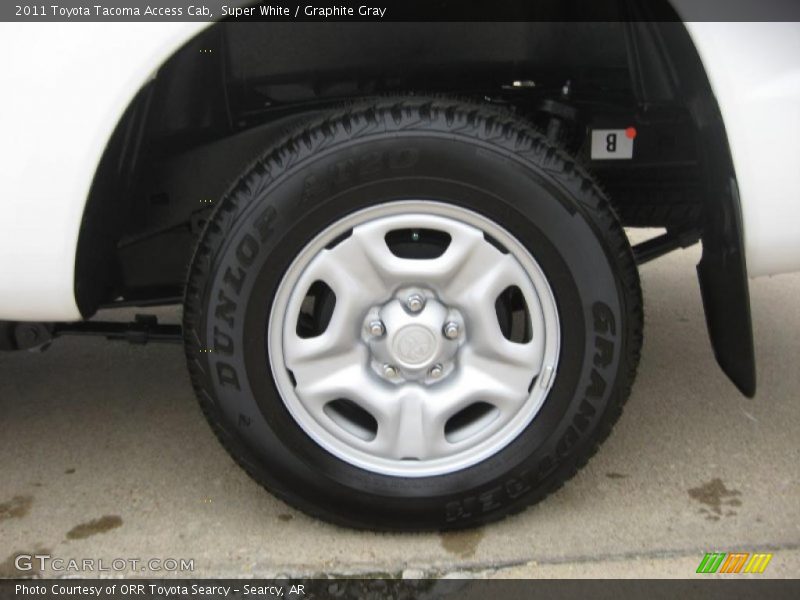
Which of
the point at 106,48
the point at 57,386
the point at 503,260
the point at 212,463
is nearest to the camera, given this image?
the point at 106,48

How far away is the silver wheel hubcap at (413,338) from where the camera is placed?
1.98 metres

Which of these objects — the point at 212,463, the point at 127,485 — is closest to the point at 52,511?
the point at 127,485

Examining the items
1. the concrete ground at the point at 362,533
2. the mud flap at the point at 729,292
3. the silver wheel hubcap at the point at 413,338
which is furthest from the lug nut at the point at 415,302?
the mud flap at the point at 729,292

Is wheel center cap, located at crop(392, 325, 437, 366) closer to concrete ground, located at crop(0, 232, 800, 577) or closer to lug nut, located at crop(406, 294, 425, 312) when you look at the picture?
lug nut, located at crop(406, 294, 425, 312)

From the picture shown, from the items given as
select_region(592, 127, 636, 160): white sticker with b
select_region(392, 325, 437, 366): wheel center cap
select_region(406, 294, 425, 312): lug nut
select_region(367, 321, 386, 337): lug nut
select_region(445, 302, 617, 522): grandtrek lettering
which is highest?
select_region(592, 127, 636, 160): white sticker with b

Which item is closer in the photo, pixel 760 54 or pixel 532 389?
pixel 760 54

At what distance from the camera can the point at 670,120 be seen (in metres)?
2.38

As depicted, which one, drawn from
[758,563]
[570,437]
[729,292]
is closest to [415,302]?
[570,437]

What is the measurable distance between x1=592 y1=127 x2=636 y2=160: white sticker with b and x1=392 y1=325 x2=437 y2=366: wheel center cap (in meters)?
0.75

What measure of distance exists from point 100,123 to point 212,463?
1056 mm

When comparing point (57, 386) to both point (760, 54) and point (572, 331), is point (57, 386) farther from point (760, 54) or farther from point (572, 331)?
point (760, 54)

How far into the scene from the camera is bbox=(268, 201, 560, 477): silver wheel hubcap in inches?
77.9

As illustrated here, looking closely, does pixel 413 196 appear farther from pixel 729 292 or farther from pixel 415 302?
pixel 729 292

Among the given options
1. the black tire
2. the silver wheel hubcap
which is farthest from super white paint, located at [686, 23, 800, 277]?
the silver wheel hubcap
